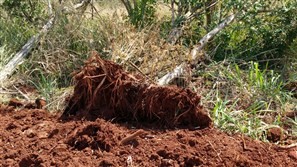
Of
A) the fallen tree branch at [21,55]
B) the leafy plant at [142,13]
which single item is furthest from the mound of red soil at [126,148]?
the leafy plant at [142,13]

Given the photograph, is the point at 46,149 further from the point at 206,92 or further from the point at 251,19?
the point at 251,19

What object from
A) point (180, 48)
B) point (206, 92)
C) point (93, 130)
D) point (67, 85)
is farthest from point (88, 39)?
point (93, 130)

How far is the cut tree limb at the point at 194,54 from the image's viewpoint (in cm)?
441

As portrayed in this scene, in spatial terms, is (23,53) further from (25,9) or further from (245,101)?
(245,101)

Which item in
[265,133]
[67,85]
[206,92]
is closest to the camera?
[265,133]

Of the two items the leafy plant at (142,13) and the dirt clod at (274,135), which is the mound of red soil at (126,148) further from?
the leafy plant at (142,13)

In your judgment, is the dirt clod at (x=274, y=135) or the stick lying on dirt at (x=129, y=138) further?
the dirt clod at (x=274, y=135)

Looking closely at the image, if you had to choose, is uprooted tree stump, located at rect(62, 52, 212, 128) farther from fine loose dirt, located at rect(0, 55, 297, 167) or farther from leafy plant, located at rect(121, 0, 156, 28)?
leafy plant, located at rect(121, 0, 156, 28)

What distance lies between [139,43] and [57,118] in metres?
1.60

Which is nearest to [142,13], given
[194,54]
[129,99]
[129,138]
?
[194,54]

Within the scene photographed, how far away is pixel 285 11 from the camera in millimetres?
5262

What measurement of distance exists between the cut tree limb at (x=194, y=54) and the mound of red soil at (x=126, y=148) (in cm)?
111

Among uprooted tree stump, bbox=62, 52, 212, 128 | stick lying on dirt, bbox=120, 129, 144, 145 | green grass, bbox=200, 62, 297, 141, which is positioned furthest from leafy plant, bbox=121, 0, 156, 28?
stick lying on dirt, bbox=120, 129, 144, 145

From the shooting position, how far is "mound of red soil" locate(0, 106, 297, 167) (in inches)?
115
